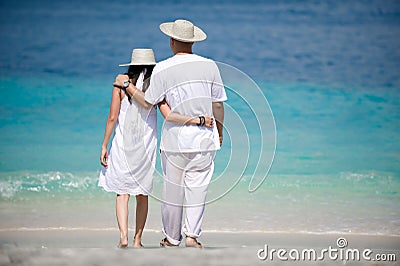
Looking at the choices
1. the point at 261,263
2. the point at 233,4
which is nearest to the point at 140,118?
the point at 261,263

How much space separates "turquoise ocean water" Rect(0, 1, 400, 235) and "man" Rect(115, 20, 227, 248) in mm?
1104

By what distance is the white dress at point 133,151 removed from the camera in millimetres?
4105

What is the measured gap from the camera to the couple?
3912mm

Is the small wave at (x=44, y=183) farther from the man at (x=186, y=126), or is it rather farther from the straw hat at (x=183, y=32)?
the straw hat at (x=183, y=32)

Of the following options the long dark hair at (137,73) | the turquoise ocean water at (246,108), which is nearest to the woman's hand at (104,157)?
the long dark hair at (137,73)

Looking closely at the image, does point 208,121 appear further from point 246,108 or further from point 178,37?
point 246,108

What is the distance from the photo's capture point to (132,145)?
4.14 meters

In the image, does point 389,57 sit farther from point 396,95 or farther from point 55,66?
point 55,66

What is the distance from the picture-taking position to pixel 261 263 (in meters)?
3.30

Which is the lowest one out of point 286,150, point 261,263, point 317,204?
point 286,150

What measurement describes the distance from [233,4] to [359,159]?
1030 cm

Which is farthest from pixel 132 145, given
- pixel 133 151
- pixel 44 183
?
pixel 44 183

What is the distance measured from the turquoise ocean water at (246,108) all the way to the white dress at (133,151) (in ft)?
3.48

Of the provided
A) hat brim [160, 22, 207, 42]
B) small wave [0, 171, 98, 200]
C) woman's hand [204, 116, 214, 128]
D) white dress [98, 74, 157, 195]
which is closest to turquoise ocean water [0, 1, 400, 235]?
small wave [0, 171, 98, 200]
